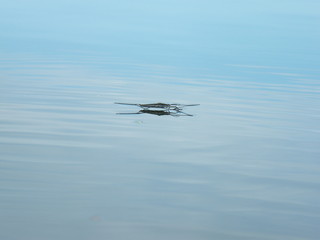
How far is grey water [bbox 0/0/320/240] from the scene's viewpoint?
13.1ft

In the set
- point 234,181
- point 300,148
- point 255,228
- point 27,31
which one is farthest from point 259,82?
point 27,31

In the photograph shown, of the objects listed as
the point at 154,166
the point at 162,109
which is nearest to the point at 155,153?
the point at 154,166

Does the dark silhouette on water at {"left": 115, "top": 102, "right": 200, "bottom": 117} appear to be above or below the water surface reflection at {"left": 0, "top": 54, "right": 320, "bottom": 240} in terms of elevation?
above

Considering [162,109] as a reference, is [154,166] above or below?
below

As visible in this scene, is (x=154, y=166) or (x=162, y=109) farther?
(x=162, y=109)

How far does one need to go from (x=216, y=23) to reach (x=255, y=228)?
27403mm

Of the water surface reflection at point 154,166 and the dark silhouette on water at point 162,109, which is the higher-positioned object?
the dark silhouette on water at point 162,109

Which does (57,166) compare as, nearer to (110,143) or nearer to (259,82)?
(110,143)

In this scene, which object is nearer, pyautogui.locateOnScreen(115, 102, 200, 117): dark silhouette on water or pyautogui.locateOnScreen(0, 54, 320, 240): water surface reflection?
pyautogui.locateOnScreen(0, 54, 320, 240): water surface reflection

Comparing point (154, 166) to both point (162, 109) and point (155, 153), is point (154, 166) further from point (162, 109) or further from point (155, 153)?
point (162, 109)

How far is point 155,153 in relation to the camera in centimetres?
545

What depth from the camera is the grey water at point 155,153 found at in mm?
4008

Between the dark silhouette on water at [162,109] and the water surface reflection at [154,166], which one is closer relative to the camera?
the water surface reflection at [154,166]

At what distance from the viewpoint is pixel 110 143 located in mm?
5746
